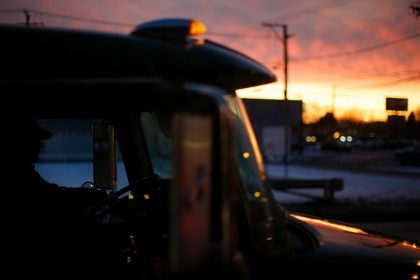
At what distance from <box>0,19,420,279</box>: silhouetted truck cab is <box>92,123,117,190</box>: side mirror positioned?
0.97 metres

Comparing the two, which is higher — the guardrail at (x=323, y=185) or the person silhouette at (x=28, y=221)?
the person silhouette at (x=28, y=221)

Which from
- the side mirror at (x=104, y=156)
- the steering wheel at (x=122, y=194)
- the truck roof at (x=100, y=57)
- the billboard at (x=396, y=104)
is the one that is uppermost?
the billboard at (x=396, y=104)

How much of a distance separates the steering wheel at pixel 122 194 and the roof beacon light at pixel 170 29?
139cm

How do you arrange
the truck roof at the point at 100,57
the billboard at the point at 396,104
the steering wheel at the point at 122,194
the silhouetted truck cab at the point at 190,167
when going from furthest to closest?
1. the billboard at the point at 396,104
2. the steering wheel at the point at 122,194
3. the truck roof at the point at 100,57
4. the silhouetted truck cab at the point at 190,167

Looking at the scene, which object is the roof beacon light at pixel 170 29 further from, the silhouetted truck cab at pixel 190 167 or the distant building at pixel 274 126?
the distant building at pixel 274 126

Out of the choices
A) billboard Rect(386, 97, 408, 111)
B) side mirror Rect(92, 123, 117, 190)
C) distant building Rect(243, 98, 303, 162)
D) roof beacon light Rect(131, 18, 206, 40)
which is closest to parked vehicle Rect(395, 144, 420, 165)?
distant building Rect(243, 98, 303, 162)

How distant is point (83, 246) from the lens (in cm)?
200

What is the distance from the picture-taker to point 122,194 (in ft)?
9.45

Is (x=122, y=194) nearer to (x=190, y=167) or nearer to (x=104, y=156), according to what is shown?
(x=104, y=156)

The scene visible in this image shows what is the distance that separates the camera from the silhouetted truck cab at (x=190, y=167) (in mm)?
1106

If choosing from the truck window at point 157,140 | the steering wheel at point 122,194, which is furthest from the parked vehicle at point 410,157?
the steering wheel at point 122,194

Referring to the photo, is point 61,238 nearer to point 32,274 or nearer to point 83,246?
point 83,246

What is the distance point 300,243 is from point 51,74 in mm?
1295

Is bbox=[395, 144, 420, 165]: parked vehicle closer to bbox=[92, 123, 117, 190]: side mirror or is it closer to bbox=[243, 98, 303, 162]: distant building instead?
A: bbox=[243, 98, 303, 162]: distant building
